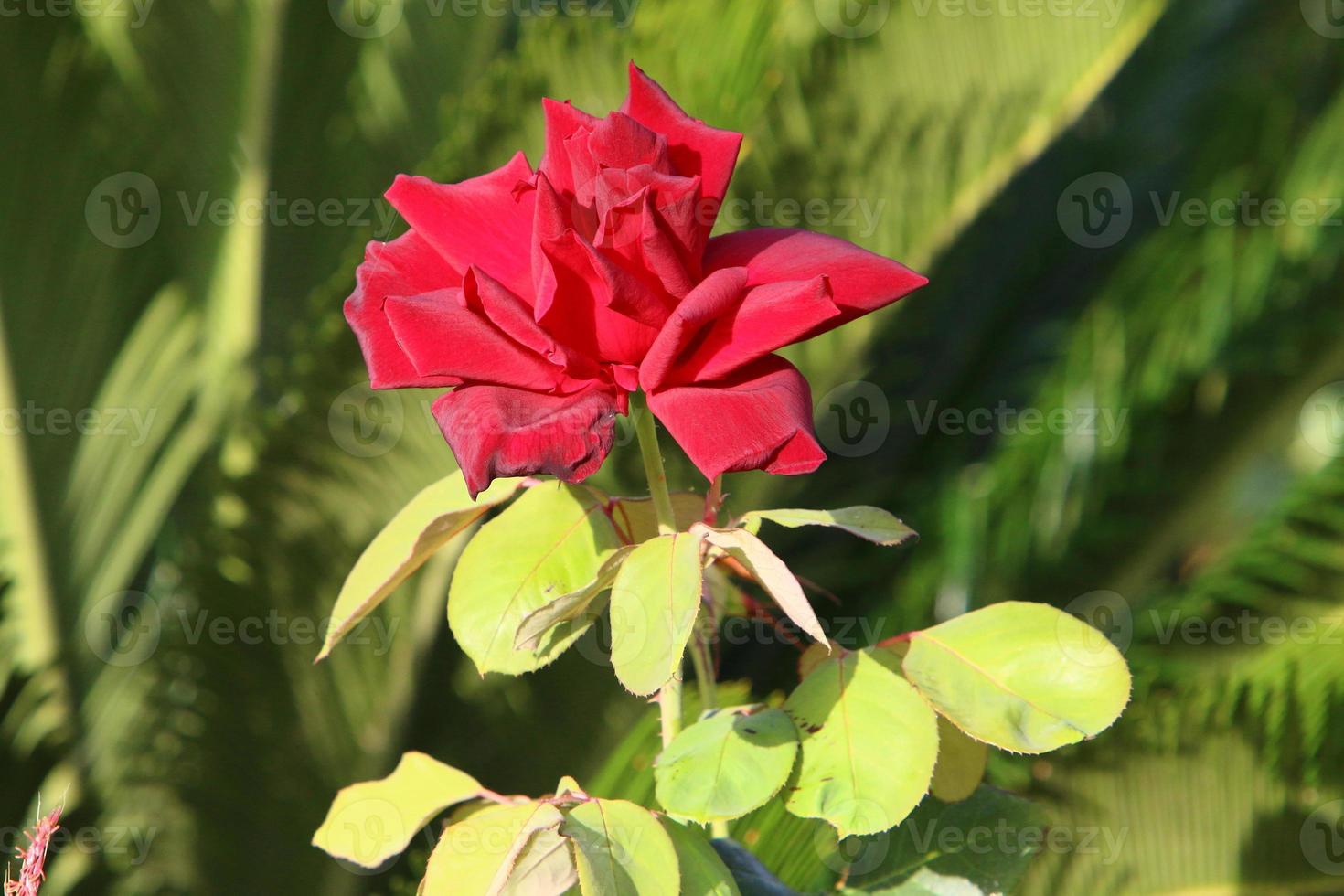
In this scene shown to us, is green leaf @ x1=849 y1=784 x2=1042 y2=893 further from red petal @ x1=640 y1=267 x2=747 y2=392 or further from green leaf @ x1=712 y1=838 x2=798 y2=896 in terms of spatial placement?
red petal @ x1=640 y1=267 x2=747 y2=392

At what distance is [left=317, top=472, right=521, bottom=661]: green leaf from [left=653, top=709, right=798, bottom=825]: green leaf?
156 millimetres

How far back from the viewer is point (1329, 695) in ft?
4.20

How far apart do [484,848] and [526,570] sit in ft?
0.44

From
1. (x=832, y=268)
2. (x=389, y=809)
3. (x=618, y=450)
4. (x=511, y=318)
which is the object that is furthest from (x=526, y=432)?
(x=618, y=450)

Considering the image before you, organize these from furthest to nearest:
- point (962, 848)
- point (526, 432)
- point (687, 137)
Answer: point (962, 848)
point (687, 137)
point (526, 432)

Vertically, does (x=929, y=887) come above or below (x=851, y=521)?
below

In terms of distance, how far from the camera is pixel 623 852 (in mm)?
536

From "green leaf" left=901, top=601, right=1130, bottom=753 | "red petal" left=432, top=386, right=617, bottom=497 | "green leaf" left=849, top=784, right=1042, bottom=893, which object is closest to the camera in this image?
"red petal" left=432, top=386, right=617, bottom=497

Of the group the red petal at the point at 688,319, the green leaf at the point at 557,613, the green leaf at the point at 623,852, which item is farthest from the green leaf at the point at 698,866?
the red petal at the point at 688,319

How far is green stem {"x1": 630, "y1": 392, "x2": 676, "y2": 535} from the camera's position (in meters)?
0.55

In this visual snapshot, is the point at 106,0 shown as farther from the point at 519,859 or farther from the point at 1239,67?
the point at 1239,67

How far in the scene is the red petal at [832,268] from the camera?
528 millimetres

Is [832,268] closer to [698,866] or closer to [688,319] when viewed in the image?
[688,319]

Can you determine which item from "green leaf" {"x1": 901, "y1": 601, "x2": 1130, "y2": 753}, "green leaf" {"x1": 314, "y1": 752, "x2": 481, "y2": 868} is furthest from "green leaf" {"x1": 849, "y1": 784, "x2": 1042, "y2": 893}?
"green leaf" {"x1": 314, "y1": 752, "x2": 481, "y2": 868}
